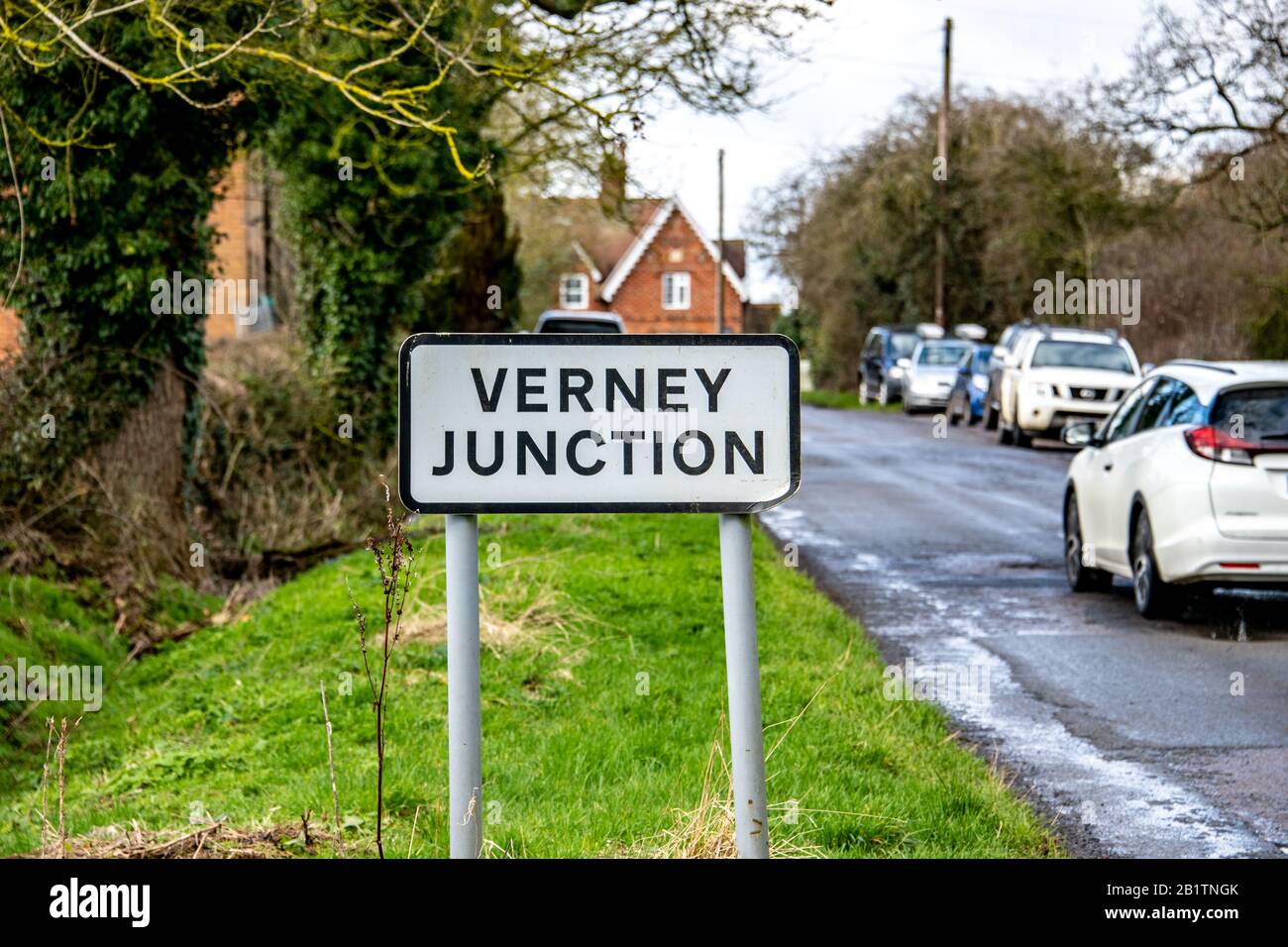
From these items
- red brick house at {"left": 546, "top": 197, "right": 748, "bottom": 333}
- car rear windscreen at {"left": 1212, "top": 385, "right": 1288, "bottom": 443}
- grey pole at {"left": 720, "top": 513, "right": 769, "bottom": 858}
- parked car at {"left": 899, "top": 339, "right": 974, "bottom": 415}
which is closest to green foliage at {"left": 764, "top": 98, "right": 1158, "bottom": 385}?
parked car at {"left": 899, "top": 339, "right": 974, "bottom": 415}

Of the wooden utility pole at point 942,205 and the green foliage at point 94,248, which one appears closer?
the green foliage at point 94,248

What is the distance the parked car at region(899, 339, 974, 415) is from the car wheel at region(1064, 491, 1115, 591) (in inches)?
1000

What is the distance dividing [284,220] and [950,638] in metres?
12.2

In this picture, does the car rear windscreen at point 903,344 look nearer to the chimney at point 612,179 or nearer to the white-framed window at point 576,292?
the chimney at point 612,179

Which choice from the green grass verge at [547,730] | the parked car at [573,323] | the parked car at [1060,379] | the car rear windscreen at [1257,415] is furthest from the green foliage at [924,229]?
the green grass verge at [547,730]

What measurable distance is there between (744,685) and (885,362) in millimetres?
40374

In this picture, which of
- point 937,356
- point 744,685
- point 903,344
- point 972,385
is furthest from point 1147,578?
point 903,344

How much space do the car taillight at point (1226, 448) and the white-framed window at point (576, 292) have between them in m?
60.2

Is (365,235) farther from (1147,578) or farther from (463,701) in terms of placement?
(463,701)

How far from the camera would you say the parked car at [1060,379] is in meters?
27.5

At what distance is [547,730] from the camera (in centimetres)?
750

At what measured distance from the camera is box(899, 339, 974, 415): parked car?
1513 inches

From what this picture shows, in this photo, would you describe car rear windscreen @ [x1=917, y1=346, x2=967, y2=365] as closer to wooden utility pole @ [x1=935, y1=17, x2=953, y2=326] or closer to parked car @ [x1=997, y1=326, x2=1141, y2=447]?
wooden utility pole @ [x1=935, y1=17, x2=953, y2=326]
